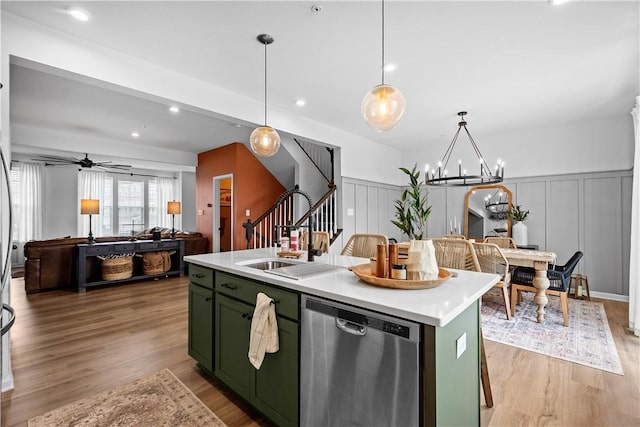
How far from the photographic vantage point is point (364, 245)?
10.2 feet

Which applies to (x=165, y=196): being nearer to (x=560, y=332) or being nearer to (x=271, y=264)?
(x=271, y=264)

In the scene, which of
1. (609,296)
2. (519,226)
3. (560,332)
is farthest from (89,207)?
(609,296)

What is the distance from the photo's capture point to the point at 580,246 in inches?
193

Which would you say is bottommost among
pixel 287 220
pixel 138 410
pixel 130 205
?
pixel 138 410

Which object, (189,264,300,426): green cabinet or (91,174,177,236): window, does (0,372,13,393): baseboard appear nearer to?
(189,264,300,426): green cabinet

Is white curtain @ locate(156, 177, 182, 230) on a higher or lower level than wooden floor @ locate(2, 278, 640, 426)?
higher

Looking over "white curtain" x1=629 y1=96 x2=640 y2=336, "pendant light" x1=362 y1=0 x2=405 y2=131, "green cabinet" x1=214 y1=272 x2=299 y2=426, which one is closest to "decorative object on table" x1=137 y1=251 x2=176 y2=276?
"green cabinet" x1=214 y1=272 x2=299 y2=426

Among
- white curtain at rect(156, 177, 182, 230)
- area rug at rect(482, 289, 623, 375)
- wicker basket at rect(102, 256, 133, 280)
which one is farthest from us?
white curtain at rect(156, 177, 182, 230)

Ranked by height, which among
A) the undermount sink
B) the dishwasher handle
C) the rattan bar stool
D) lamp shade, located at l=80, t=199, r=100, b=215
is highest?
lamp shade, located at l=80, t=199, r=100, b=215

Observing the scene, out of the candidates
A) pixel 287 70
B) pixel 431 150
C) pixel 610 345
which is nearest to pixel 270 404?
pixel 287 70

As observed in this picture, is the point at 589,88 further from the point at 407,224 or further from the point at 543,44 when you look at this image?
the point at 407,224

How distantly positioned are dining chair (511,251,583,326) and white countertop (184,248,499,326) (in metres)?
2.35

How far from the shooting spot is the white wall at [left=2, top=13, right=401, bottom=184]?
243cm

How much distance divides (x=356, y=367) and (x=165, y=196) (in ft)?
32.5
